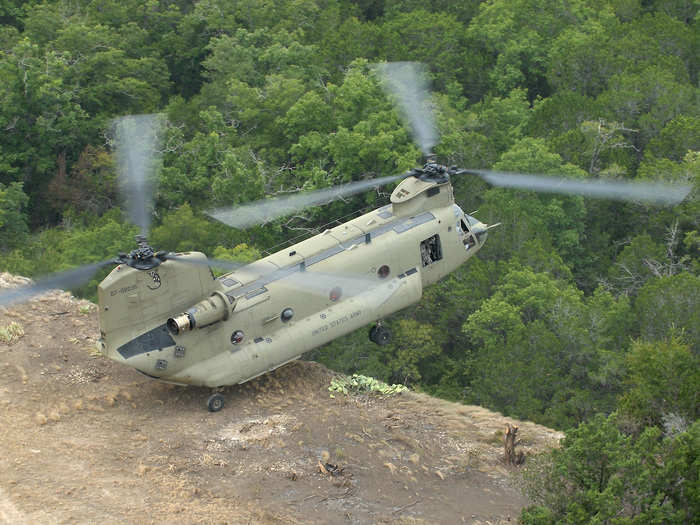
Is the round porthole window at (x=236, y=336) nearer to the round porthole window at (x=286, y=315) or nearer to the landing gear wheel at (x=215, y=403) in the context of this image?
the round porthole window at (x=286, y=315)

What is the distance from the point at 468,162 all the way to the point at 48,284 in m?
39.3

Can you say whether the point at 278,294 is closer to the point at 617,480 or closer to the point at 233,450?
the point at 233,450

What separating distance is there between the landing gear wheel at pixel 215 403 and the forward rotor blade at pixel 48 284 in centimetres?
537

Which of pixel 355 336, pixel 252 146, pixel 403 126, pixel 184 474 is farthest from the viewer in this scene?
pixel 252 146

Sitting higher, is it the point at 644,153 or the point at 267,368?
the point at 267,368

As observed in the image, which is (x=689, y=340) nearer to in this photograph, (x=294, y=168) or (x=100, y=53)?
(x=294, y=168)

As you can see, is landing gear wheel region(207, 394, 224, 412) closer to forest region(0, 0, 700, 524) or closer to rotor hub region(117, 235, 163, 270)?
rotor hub region(117, 235, 163, 270)

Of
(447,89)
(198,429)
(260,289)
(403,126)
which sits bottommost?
(447,89)

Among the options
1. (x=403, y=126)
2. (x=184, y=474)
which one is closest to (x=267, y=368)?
(x=184, y=474)

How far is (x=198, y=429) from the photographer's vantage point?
25609 millimetres

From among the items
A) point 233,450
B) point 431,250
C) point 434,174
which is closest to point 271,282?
point 233,450

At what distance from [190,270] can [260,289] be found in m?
2.38

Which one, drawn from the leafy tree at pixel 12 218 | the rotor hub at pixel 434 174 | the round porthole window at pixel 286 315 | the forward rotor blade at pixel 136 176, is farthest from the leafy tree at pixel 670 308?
the leafy tree at pixel 12 218

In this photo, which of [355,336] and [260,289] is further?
[355,336]
